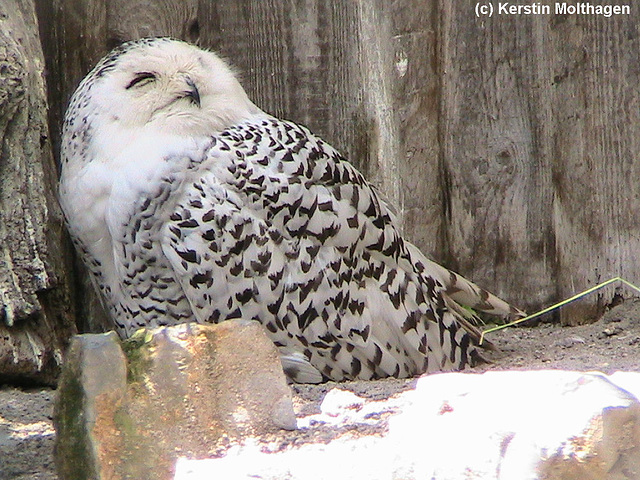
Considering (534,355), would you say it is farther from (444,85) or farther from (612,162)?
(444,85)

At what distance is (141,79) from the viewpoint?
10.1 feet

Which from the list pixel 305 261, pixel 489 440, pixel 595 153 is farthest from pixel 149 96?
pixel 489 440

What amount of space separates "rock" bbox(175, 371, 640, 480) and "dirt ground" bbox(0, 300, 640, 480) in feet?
0.74

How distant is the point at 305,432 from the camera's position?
2049 mm

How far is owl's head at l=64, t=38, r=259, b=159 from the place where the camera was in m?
3.05

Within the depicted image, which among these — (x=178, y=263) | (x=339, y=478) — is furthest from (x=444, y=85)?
(x=339, y=478)

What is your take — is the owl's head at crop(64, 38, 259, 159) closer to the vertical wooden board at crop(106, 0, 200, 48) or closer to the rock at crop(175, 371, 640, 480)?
the vertical wooden board at crop(106, 0, 200, 48)

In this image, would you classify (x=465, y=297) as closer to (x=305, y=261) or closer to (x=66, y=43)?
(x=305, y=261)

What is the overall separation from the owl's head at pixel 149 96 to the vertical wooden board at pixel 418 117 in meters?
0.76

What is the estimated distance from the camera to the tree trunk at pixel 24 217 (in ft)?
9.27

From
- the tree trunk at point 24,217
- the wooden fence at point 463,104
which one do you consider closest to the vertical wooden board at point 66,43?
the wooden fence at point 463,104

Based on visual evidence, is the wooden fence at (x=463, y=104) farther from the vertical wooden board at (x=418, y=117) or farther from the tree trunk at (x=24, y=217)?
the tree trunk at (x=24, y=217)

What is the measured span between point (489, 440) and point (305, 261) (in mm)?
1433

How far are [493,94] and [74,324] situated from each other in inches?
70.6
